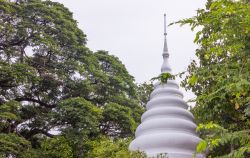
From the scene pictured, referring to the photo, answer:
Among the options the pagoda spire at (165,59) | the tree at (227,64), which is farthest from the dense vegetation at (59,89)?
the tree at (227,64)

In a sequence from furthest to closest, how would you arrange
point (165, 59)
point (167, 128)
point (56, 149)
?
1. point (165, 59)
2. point (56, 149)
3. point (167, 128)

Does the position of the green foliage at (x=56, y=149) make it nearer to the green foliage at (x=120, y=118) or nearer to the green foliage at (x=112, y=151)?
the green foliage at (x=112, y=151)

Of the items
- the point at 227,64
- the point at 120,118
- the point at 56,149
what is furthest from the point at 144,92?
the point at 227,64

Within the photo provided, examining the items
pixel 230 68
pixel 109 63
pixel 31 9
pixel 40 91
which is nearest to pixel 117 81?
pixel 109 63

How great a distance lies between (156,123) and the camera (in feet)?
42.5

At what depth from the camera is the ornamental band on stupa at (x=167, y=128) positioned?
12.2 m

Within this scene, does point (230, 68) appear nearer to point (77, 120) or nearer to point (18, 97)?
point (77, 120)

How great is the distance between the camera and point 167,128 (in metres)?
12.8

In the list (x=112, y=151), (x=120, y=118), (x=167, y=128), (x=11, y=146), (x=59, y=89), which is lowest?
(x=112, y=151)

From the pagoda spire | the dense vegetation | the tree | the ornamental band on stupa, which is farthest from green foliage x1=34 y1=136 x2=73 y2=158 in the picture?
the tree

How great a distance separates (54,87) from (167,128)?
18.9 ft

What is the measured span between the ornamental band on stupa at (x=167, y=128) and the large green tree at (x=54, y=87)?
7.71 feet

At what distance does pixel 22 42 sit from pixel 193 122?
25.2ft

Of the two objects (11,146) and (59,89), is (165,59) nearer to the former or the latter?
(59,89)
